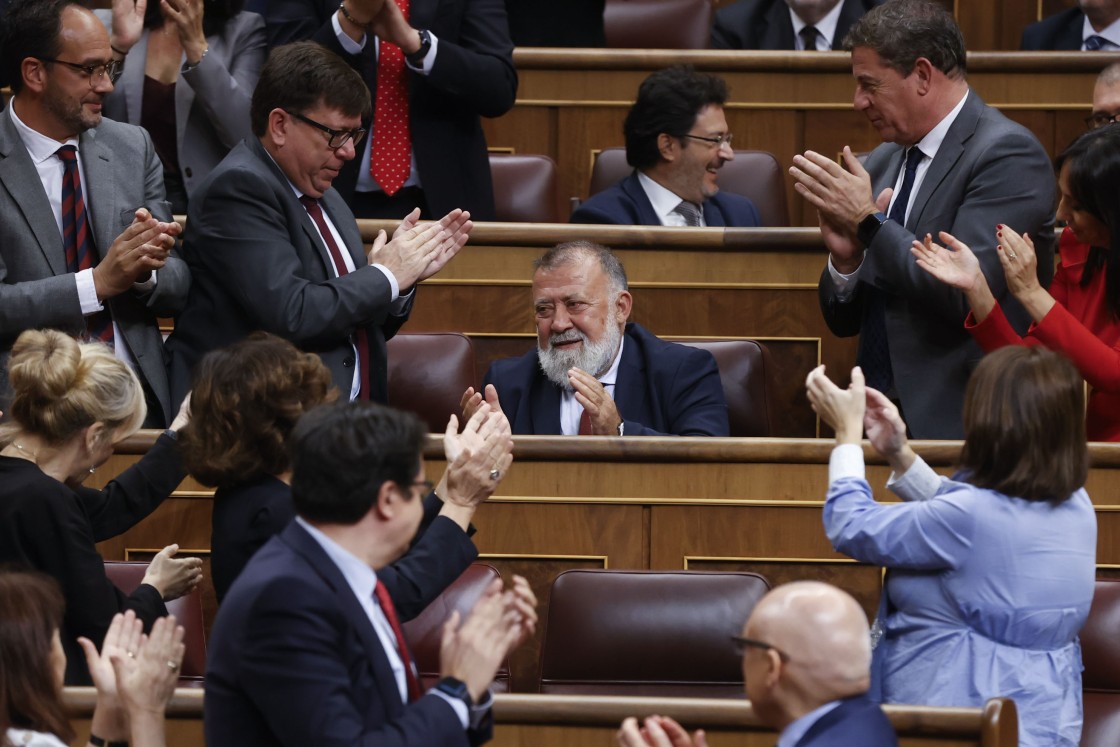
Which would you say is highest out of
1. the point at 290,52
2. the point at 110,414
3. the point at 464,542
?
the point at 290,52

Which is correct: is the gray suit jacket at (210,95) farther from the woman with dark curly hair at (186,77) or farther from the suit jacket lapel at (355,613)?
the suit jacket lapel at (355,613)

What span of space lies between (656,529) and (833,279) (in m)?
0.73

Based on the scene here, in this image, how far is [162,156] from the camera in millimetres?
3592

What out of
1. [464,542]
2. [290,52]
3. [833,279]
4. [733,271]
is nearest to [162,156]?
[290,52]

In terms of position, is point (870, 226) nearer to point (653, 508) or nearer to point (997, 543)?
point (653, 508)

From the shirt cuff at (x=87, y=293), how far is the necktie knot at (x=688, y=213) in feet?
5.31

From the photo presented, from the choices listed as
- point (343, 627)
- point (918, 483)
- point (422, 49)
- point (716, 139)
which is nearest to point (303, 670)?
point (343, 627)

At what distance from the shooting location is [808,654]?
158cm

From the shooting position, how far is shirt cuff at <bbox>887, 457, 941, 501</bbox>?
211cm

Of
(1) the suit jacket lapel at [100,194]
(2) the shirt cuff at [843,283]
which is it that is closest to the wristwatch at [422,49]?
(1) the suit jacket lapel at [100,194]

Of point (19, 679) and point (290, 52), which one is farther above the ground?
point (290, 52)

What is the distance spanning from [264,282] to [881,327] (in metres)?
1.18

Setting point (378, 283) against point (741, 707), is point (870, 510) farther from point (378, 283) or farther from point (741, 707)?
point (378, 283)

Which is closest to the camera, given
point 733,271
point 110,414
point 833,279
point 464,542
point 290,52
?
point 464,542
